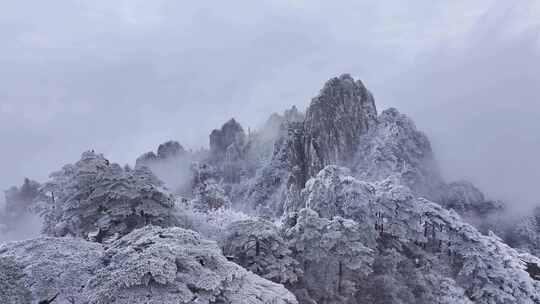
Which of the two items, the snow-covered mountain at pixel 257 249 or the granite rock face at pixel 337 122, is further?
the granite rock face at pixel 337 122

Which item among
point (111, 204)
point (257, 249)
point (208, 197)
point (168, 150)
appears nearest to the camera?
point (257, 249)

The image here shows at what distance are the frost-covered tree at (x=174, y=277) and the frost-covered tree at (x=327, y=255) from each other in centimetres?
787

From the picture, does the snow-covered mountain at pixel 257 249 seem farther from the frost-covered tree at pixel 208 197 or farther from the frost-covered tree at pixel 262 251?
the frost-covered tree at pixel 208 197

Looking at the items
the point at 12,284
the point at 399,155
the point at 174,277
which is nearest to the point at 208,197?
the point at 399,155

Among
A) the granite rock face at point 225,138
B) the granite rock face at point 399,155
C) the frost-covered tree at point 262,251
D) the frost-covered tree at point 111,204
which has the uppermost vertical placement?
the granite rock face at point 225,138

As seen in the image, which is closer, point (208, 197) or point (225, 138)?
point (208, 197)

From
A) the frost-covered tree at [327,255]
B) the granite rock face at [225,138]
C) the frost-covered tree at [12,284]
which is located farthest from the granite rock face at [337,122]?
the frost-covered tree at [12,284]

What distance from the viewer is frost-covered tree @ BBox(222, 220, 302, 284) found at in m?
22.8

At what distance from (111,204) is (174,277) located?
45.4 ft

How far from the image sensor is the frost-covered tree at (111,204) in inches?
1035

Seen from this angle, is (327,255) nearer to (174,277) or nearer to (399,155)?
(174,277)

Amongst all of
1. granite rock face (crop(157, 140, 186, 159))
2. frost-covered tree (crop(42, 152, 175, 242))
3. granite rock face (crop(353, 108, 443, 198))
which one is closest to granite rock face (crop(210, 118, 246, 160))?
granite rock face (crop(157, 140, 186, 159))

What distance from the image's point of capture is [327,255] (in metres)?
25.1

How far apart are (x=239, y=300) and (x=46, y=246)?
6.84m
